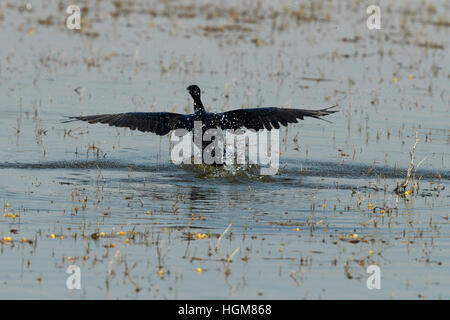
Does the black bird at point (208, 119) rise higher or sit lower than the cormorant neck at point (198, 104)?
lower

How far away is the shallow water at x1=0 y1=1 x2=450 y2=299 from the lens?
327 inches

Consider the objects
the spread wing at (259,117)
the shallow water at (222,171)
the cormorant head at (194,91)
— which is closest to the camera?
the shallow water at (222,171)

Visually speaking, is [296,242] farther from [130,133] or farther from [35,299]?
[130,133]

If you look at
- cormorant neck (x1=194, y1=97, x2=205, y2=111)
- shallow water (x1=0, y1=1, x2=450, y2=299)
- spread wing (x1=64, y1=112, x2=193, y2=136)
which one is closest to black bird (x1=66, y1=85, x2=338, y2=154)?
spread wing (x1=64, y1=112, x2=193, y2=136)

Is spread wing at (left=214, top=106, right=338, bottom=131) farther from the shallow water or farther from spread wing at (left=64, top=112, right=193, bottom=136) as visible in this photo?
the shallow water

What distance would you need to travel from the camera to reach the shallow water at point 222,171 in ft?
27.3

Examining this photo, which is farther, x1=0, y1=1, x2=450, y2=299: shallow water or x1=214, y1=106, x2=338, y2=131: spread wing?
x1=214, y1=106, x2=338, y2=131: spread wing

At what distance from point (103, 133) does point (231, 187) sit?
384cm

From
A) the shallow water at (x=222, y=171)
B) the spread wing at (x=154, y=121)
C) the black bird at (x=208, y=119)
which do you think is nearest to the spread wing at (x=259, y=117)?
the black bird at (x=208, y=119)

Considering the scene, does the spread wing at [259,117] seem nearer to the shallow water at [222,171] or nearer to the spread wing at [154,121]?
the spread wing at [154,121]

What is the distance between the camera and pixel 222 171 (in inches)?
522

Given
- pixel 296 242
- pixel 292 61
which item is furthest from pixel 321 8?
pixel 296 242

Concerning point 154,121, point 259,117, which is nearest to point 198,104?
point 154,121

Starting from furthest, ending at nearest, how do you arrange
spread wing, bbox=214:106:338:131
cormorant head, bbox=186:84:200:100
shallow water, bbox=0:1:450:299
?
cormorant head, bbox=186:84:200:100
spread wing, bbox=214:106:338:131
shallow water, bbox=0:1:450:299
